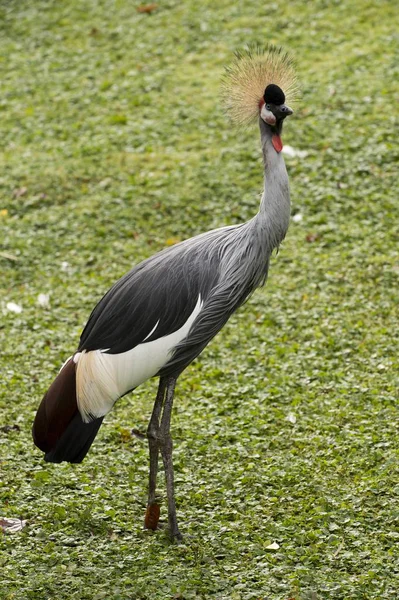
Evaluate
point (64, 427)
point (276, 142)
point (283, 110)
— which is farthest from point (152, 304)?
point (283, 110)

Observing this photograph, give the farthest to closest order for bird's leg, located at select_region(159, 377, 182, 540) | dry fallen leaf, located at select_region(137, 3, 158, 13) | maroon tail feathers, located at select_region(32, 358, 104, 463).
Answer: dry fallen leaf, located at select_region(137, 3, 158, 13), bird's leg, located at select_region(159, 377, 182, 540), maroon tail feathers, located at select_region(32, 358, 104, 463)

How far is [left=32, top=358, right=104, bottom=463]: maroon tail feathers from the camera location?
4949mm

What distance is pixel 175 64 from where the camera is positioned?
12.0 metres

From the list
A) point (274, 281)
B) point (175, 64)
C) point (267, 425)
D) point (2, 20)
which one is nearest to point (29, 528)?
Answer: point (267, 425)

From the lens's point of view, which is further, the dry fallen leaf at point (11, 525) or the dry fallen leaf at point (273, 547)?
the dry fallen leaf at point (11, 525)

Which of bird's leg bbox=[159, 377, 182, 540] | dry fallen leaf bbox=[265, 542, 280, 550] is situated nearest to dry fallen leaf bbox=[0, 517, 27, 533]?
bird's leg bbox=[159, 377, 182, 540]

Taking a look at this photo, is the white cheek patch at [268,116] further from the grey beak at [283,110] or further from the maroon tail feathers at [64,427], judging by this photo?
the maroon tail feathers at [64,427]

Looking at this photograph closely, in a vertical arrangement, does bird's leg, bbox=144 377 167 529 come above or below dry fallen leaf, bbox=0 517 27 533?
above

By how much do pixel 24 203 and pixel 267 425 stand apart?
4594mm

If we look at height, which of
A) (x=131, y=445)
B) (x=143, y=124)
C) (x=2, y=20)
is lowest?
(x=131, y=445)

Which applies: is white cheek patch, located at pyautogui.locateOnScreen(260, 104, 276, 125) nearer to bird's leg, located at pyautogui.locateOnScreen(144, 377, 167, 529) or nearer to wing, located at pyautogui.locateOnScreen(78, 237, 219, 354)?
wing, located at pyautogui.locateOnScreen(78, 237, 219, 354)

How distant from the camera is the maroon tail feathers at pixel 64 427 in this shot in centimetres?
495

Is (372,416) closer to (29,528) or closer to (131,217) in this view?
(29,528)

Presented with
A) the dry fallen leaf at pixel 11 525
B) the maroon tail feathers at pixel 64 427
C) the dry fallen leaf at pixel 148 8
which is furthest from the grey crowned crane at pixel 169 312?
the dry fallen leaf at pixel 148 8
